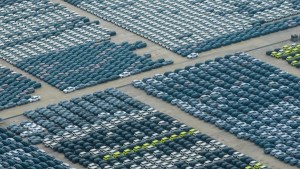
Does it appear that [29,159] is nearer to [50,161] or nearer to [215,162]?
[50,161]

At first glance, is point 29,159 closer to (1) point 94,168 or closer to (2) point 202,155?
(1) point 94,168

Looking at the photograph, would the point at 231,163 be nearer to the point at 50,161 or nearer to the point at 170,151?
the point at 170,151

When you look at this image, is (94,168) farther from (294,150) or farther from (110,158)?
(294,150)

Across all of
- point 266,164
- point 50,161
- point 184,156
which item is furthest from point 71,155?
point 266,164

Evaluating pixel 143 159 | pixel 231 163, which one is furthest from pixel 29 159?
pixel 231 163

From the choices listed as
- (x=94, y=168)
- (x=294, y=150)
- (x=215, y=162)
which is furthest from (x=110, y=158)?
(x=294, y=150)
